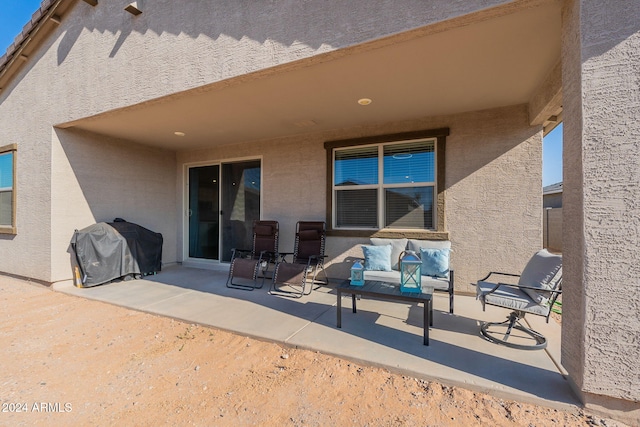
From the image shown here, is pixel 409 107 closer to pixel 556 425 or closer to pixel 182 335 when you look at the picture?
pixel 556 425

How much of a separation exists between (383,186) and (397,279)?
162 cm

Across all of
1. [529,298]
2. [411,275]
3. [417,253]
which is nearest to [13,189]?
[411,275]

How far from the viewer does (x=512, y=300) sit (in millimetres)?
2426

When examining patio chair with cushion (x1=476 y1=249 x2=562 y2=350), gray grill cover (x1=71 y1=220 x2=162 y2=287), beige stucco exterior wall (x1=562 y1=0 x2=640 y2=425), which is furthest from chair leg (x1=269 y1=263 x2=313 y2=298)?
beige stucco exterior wall (x1=562 y1=0 x2=640 y2=425)

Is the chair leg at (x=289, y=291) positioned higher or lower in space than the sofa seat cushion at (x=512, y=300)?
lower

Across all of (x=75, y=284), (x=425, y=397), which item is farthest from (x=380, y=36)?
(x=75, y=284)

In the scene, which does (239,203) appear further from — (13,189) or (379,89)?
(13,189)

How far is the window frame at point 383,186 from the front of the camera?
3.92 meters

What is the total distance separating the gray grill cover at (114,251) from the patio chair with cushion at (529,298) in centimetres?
535

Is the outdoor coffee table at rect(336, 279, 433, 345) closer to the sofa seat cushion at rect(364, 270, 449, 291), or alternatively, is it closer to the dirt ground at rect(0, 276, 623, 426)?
the sofa seat cushion at rect(364, 270, 449, 291)

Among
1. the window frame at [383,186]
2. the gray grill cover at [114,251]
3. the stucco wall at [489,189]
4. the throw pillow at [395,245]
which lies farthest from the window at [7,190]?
the throw pillow at [395,245]

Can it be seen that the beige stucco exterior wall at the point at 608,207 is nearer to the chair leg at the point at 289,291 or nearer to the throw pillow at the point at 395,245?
the throw pillow at the point at 395,245

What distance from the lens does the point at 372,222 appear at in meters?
4.41

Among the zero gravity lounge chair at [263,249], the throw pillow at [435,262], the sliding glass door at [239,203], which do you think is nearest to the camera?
the throw pillow at [435,262]
